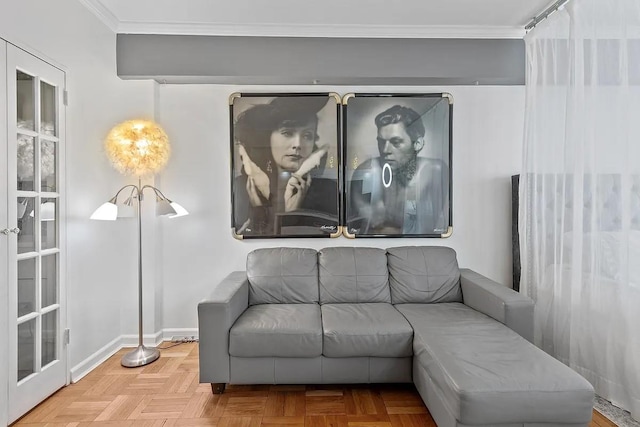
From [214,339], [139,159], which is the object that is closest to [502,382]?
[214,339]

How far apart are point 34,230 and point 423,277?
2729 mm

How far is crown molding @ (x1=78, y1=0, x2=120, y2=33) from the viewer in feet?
8.84

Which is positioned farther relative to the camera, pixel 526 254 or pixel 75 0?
pixel 526 254

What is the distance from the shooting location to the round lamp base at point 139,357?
2.79 m

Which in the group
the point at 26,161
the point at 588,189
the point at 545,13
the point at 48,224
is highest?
the point at 545,13

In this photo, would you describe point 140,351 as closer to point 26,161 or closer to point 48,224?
point 48,224

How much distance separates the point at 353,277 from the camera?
2.94 metres

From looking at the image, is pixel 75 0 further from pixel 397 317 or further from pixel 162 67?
pixel 397 317

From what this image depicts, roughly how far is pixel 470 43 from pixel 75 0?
10.2ft

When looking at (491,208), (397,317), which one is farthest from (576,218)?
(397,317)

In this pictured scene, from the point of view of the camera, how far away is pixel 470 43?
3.17 m

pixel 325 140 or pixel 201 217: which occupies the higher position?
pixel 325 140

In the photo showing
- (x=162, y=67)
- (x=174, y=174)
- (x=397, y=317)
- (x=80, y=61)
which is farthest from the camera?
(x=174, y=174)

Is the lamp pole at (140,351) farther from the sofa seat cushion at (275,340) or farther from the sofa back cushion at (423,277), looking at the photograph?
the sofa back cushion at (423,277)
